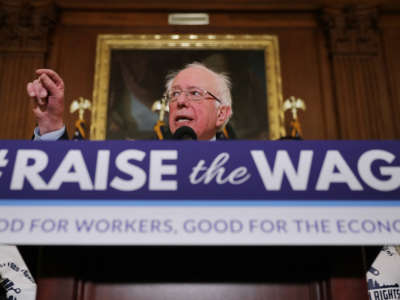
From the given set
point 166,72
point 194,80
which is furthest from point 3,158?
point 166,72

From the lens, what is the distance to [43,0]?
5723mm

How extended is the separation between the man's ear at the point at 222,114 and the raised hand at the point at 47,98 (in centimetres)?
Result: 130

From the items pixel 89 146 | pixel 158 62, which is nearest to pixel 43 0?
pixel 158 62

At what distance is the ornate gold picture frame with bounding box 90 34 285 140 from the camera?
17.3 feet

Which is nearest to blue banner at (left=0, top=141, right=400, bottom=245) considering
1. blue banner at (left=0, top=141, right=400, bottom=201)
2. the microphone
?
blue banner at (left=0, top=141, right=400, bottom=201)

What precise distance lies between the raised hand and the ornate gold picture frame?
11.3 feet

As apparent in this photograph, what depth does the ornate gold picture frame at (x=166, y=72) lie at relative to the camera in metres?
5.26

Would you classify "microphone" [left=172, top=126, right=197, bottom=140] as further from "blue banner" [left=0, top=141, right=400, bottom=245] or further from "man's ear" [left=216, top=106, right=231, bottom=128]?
"man's ear" [left=216, top=106, right=231, bottom=128]

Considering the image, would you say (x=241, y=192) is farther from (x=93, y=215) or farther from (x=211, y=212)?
(x=93, y=215)

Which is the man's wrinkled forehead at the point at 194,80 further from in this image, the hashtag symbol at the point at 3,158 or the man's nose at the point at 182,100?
the hashtag symbol at the point at 3,158

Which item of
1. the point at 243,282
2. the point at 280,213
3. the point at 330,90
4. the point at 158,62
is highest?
the point at 158,62

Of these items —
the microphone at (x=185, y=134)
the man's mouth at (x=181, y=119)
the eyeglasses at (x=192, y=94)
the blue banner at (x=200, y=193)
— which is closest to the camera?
the blue banner at (x=200, y=193)

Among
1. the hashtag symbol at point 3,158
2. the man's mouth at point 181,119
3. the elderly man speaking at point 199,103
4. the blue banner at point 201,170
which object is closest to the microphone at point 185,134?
the blue banner at point 201,170

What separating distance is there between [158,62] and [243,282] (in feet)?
14.6
